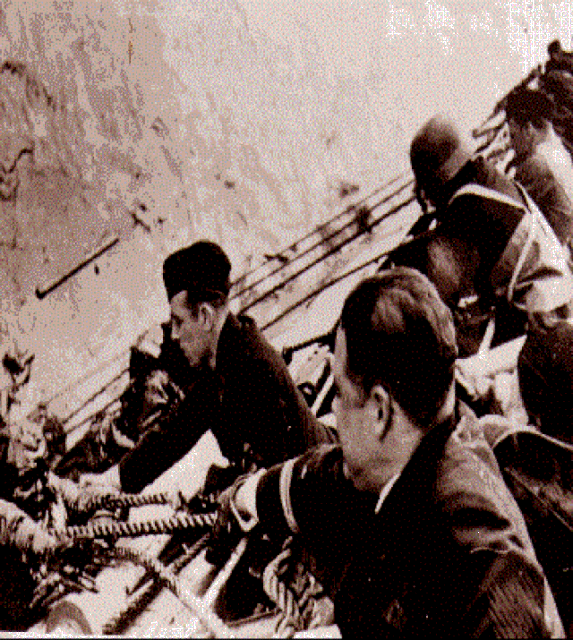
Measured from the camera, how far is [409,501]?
2.51 ft

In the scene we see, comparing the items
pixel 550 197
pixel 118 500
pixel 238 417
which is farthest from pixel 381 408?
pixel 550 197

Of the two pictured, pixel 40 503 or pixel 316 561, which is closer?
pixel 316 561

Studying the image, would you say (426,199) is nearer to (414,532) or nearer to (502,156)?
(502,156)

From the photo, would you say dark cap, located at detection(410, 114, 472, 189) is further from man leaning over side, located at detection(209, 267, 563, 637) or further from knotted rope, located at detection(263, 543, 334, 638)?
knotted rope, located at detection(263, 543, 334, 638)

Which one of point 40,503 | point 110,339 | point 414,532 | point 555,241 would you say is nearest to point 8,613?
point 40,503

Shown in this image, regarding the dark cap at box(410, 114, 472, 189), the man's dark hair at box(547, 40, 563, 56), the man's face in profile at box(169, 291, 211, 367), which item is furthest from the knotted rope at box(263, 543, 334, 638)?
the man's dark hair at box(547, 40, 563, 56)

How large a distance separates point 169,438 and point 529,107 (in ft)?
3.61

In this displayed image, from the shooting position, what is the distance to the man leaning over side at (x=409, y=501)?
0.66 metres

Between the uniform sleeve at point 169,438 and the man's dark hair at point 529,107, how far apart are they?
92 centimetres

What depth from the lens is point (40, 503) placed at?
1.33 m

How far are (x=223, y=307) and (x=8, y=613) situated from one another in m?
0.73

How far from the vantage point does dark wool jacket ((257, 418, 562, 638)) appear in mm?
649

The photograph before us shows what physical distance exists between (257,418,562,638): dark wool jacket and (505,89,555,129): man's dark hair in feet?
2.94

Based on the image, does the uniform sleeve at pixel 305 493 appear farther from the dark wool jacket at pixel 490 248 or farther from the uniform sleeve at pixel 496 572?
the dark wool jacket at pixel 490 248
